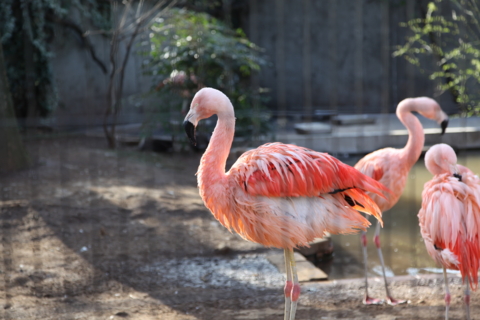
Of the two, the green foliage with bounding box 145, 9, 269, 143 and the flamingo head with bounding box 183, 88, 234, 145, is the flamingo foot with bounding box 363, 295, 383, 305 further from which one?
the green foliage with bounding box 145, 9, 269, 143

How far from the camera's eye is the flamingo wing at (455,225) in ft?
7.97

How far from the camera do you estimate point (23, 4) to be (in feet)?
26.5

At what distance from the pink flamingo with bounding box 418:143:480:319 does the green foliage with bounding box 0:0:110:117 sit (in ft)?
24.5

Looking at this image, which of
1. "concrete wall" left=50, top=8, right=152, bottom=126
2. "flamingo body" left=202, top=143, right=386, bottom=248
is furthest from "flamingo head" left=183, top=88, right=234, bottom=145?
"concrete wall" left=50, top=8, right=152, bottom=126

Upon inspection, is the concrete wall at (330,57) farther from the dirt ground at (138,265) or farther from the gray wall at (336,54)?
the dirt ground at (138,265)

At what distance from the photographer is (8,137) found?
515cm

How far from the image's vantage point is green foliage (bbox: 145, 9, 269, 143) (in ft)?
22.6

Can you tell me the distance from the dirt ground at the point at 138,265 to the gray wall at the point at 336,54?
662 centimetres

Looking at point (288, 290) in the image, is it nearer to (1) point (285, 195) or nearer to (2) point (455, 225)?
(1) point (285, 195)

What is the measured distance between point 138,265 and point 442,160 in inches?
84.6

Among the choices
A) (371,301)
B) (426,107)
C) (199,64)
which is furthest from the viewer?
(199,64)

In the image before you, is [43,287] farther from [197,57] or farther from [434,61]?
[434,61]

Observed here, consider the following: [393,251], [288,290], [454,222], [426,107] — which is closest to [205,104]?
[288,290]

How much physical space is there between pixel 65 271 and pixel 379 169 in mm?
2224
